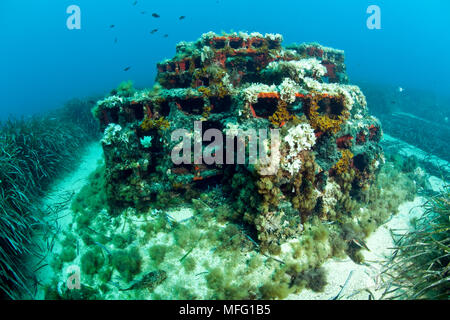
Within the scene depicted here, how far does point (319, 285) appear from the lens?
4.54 meters

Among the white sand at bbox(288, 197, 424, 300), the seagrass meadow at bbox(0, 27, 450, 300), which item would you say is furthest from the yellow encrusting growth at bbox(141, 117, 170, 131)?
the white sand at bbox(288, 197, 424, 300)

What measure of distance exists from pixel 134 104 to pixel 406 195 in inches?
403

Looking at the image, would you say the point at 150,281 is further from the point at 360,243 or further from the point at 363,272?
the point at 360,243

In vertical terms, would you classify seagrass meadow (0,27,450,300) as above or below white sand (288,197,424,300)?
above

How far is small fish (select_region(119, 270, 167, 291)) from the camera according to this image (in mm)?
4605

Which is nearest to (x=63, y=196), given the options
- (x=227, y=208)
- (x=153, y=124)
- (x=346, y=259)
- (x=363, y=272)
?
(x=153, y=124)

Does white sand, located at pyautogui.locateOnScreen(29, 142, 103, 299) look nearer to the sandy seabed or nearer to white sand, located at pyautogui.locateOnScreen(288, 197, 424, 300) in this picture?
the sandy seabed

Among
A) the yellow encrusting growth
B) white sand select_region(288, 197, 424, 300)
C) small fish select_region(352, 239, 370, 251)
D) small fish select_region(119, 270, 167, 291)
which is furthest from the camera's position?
the yellow encrusting growth

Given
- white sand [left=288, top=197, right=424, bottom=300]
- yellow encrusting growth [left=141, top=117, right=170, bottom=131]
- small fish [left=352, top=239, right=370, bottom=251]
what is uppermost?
yellow encrusting growth [left=141, top=117, right=170, bottom=131]

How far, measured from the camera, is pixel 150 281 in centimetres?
463

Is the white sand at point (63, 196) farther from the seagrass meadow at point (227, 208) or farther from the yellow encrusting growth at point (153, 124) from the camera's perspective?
the yellow encrusting growth at point (153, 124)

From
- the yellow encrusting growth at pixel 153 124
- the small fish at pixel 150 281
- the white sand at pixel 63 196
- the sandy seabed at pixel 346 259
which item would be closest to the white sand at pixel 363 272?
the sandy seabed at pixel 346 259
